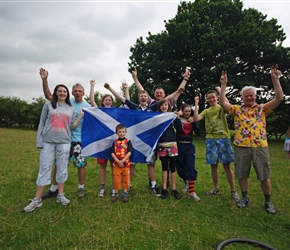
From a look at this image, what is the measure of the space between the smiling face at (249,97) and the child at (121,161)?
264 cm

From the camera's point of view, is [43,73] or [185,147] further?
[185,147]

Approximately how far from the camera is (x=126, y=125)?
534 centimetres

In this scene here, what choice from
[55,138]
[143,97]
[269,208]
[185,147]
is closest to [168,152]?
[185,147]

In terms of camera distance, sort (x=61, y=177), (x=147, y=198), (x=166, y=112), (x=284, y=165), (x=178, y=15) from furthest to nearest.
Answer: (x=178, y=15)
(x=284, y=165)
(x=166, y=112)
(x=147, y=198)
(x=61, y=177)

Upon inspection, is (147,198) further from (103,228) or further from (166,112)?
(166,112)

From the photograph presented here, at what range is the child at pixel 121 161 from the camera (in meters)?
4.68

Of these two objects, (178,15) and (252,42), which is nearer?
(252,42)

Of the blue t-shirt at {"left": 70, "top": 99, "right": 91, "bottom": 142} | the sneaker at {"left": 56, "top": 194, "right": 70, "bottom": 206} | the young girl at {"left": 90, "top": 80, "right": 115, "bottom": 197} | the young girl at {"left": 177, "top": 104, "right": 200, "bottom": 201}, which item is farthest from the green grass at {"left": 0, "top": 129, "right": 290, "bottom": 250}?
Result: the blue t-shirt at {"left": 70, "top": 99, "right": 91, "bottom": 142}

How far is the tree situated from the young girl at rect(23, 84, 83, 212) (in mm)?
14869

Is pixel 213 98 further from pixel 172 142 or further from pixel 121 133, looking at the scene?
pixel 121 133

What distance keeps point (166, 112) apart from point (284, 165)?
21.4ft

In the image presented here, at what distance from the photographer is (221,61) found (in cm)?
1855

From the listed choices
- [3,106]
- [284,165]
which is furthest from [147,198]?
[3,106]

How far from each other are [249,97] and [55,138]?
400 centimetres
